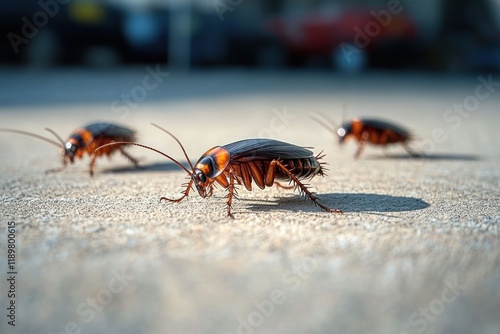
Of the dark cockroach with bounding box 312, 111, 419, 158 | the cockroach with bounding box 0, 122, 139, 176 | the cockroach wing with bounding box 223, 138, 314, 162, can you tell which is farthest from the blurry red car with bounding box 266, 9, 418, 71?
the cockroach wing with bounding box 223, 138, 314, 162

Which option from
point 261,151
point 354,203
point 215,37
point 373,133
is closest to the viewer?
point 261,151

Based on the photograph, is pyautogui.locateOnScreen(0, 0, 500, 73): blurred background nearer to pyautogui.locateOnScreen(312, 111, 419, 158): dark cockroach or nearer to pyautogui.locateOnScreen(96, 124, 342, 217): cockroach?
pyautogui.locateOnScreen(312, 111, 419, 158): dark cockroach

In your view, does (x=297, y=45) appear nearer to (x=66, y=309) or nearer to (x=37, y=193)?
(x=37, y=193)

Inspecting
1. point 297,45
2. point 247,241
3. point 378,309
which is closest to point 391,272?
point 378,309

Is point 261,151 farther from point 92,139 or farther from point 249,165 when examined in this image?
point 92,139

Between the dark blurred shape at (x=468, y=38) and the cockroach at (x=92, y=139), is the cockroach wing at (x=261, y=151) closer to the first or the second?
the cockroach at (x=92, y=139)

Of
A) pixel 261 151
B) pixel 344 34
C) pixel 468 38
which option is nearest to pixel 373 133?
pixel 261 151
